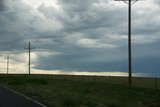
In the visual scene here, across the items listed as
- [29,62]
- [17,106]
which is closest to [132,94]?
[17,106]

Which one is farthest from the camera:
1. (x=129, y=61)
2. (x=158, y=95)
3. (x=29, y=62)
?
(x=29, y=62)

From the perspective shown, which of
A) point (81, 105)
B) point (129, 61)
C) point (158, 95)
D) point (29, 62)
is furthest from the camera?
point (29, 62)

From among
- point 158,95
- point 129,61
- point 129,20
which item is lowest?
point 158,95

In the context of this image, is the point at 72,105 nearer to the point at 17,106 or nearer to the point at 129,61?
the point at 17,106

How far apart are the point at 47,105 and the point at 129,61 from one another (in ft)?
86.6

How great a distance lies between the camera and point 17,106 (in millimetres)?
22172

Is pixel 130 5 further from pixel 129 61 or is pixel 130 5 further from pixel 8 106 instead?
pixel 8 106

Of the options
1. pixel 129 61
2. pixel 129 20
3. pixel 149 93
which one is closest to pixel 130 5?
pixel 129 20

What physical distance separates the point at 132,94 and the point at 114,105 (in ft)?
52.9

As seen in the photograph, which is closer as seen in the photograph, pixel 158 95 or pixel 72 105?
pixel 72 105

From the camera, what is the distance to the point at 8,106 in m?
22.1

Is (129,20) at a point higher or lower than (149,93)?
higher

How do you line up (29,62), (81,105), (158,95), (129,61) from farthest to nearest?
(29,62)
(129,61)
(158,95)
(81,105)

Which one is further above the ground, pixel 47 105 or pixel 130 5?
pixel 130 5
